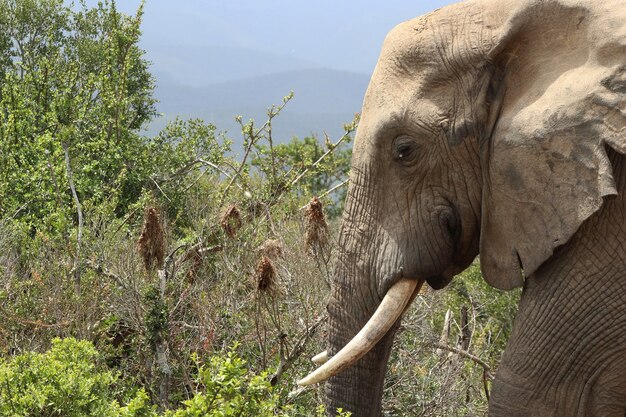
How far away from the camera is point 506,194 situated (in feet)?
11.8

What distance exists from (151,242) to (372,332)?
1.91 metres

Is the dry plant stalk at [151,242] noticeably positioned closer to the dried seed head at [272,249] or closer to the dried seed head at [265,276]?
the dried seed head at [272,249]

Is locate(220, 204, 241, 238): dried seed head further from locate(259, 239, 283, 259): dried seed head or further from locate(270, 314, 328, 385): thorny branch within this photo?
locate(270, 314, 328, 385): thorny branch

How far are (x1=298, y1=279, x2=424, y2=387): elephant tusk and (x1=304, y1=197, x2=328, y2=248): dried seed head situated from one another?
1456mm

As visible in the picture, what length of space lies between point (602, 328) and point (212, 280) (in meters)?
3.01

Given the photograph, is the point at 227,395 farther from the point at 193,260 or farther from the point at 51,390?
the point at 193,260

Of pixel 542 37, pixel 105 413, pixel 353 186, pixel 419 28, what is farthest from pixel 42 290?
pixel 542 37

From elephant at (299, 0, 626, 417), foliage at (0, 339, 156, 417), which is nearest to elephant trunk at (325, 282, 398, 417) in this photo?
elephant at (299, 0, 626, 417)

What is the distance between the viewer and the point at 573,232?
3.42 meters

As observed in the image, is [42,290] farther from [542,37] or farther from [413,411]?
[542,37]

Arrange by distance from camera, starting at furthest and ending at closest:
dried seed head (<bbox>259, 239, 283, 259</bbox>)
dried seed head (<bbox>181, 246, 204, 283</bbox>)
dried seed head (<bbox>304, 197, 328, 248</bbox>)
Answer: dried seed head (<bbox>181, 246, 204, 283</bbox>)
dried seed head (<bbox>259, 239, 283, 259</bbox>)
dried seed head (<bbox>304, 197, 328, 248</bbox>)

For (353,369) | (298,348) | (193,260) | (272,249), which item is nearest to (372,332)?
(353,369)

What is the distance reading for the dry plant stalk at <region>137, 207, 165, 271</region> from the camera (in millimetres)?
5320

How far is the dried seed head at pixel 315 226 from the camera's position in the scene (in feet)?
17.3
